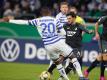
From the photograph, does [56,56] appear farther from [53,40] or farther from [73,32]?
[73,32]

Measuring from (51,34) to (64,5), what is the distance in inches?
74.6

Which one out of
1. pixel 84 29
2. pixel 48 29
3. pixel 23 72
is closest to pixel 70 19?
pixel 84 29

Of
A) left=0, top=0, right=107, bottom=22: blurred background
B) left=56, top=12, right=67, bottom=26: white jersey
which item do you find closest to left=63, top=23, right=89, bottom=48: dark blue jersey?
left=56, top=12, right=67, bottom=26: white jersey

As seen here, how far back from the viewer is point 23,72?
680 inches

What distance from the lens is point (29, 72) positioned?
17.3m

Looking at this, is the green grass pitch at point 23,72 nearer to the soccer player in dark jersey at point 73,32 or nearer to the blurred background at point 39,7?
the soccer player in dark jersey at point 73,32

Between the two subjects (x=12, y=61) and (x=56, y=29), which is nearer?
(x=56, y=29)

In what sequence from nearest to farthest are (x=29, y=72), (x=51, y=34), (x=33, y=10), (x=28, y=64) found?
(x=51, y=34)
(x=29, y=72)
(x=28, y=64)
(x=33, y=10)

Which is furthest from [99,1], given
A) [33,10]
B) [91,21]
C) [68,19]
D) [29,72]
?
[68,19]

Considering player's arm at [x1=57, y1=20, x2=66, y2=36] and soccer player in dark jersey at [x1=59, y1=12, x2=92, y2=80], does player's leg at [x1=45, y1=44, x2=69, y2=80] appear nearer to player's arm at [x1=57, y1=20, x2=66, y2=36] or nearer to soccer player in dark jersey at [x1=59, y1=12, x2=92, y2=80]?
player's arm at [x1=57, y1=20, x2=66, y2=36]

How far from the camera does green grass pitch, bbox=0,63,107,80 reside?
52.1 feet

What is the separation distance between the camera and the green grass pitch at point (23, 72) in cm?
1589

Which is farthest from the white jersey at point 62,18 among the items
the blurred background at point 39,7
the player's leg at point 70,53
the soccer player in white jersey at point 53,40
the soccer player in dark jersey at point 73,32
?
the blurred background at point 39,7

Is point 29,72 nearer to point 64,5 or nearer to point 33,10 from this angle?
point 64,5
